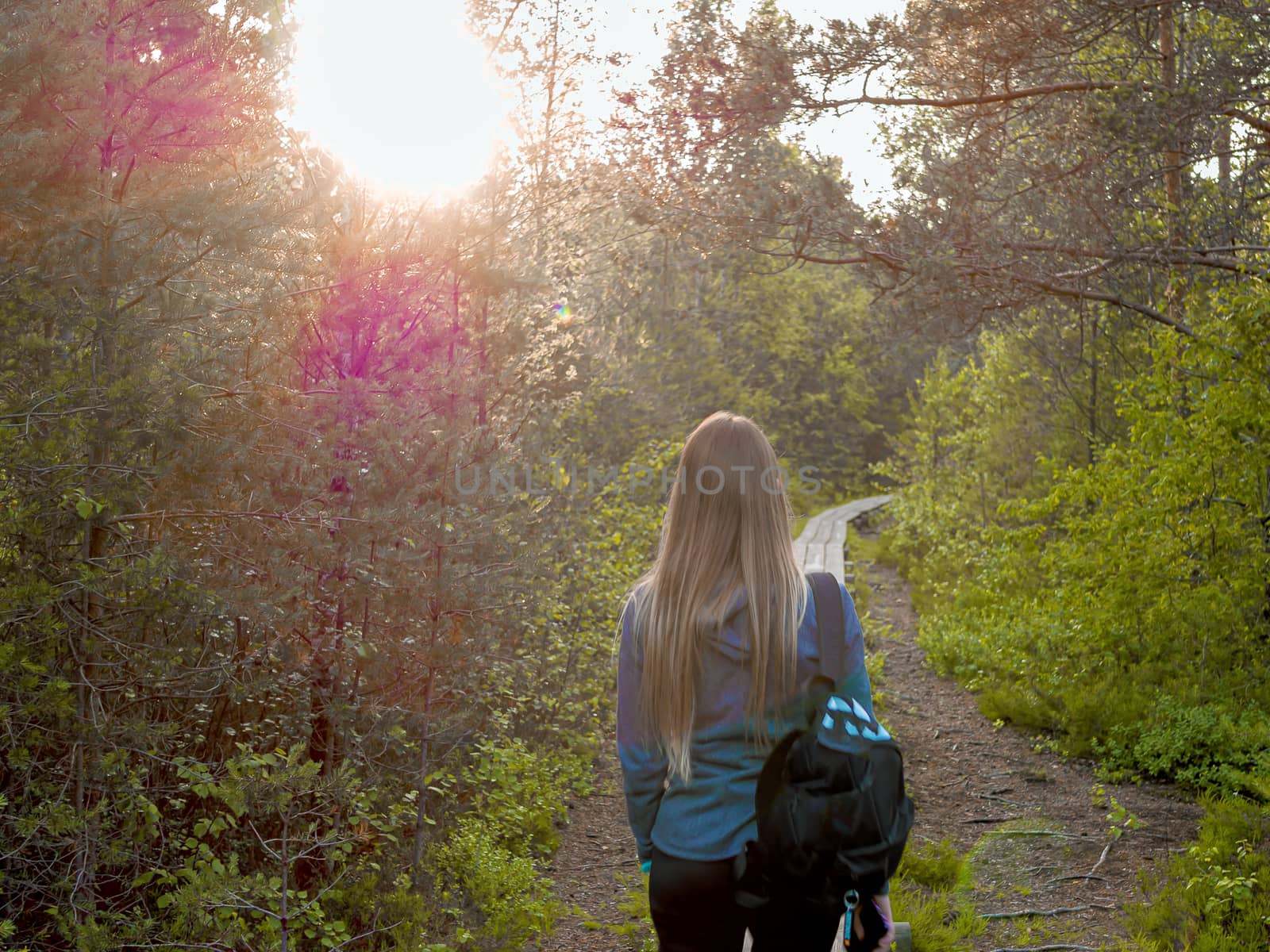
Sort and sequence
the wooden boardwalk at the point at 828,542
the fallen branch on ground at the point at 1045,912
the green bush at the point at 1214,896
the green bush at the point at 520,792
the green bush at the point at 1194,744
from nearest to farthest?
the green bush at the point at 1214,896
the fallen branch on ground at the point at 1045,912
the green bush at the point at 520,792
the green bush at the point at 1194,744
the wooden boardwalk at the point at 828,542

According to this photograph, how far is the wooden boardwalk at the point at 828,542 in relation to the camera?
47.3ft

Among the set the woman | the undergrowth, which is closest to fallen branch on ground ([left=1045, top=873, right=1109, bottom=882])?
the undergrowth

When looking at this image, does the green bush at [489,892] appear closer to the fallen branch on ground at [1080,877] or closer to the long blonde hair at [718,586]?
the fallen branch on ground at [1080,877]

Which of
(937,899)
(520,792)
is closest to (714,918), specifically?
(937,899)

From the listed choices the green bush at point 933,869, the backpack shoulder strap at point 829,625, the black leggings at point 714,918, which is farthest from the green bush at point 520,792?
the backpack shoulder strap at point 829,625

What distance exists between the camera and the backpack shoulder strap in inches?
93.4

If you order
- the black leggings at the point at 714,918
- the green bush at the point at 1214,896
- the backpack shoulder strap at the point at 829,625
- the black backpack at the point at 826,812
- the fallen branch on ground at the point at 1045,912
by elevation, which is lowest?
the fallen branch on ground at the point at 1045,912

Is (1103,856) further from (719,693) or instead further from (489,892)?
(719,693)

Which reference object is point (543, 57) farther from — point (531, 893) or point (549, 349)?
point (531, 893)

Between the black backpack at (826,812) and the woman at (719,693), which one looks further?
the woman at (719,693)

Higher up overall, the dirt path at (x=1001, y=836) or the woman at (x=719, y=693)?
the woman at (x=719, y=693)

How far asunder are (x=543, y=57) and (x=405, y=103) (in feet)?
25.7

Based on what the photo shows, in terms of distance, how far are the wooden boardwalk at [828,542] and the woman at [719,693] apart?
22.8 ft

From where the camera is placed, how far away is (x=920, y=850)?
596 cm
